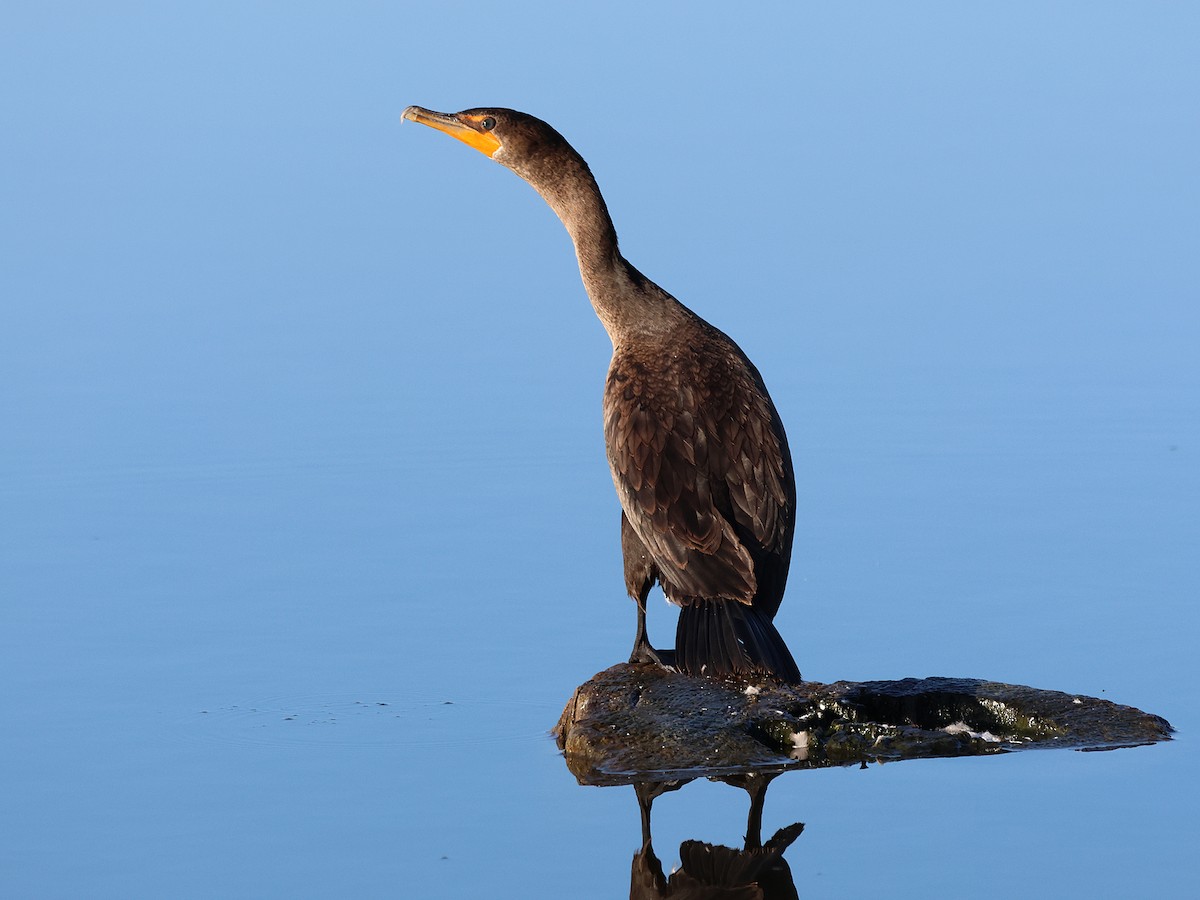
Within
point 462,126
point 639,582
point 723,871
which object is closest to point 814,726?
point 723,871

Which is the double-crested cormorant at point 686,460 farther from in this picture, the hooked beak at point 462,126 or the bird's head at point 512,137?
the hooked beak at point 462,126

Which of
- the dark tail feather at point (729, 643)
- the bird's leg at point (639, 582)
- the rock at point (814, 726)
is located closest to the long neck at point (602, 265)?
the bird's leg at point (639, 582)

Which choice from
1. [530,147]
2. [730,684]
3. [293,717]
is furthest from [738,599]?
[530,147]

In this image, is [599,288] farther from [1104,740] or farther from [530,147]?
[1104,740]

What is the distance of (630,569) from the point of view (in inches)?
254

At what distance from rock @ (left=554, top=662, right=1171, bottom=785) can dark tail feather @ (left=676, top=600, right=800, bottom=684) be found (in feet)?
0.32

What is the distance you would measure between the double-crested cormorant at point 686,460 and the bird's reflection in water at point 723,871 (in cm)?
74

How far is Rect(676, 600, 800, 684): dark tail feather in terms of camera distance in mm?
5691

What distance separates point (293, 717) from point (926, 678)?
2.12 metres

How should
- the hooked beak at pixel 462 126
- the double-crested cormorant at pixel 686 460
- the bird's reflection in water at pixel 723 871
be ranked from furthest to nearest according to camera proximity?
1. the hooked beak at pixel 462 126
2. the double-crested cormorant at pixel 686 460
3. the bird's reflection in water at pixel 723 871

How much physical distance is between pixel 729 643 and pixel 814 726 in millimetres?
372

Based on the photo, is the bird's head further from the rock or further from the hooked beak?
the rock

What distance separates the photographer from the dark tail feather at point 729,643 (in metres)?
5.69

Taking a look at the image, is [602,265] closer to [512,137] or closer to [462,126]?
[512,137]
